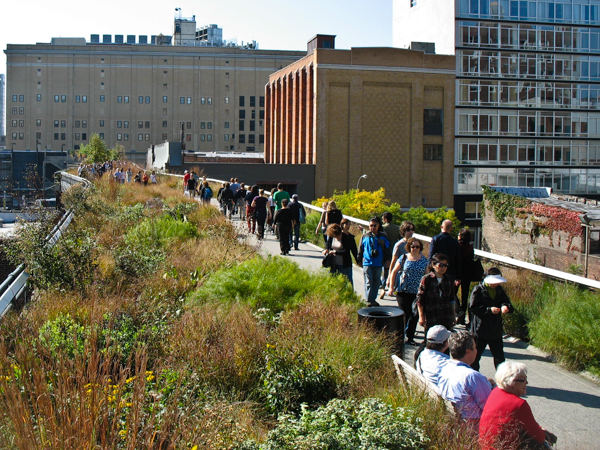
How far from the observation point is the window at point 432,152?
6266cm

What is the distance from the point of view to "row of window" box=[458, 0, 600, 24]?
6769 cm

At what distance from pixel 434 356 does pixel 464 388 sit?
0.71 metres

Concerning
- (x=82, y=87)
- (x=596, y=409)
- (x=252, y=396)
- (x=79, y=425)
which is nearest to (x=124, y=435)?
(x=79, y=425)

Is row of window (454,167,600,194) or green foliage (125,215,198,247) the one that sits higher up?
row of window (454,167,600,194)

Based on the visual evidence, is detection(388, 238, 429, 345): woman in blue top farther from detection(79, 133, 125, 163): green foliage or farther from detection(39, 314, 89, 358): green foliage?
detection(79, 133, 125, 163): green foliage

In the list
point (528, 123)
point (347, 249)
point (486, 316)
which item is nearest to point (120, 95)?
point (528, 123)

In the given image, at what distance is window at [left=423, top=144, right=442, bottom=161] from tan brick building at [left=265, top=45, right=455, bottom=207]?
0.10 m

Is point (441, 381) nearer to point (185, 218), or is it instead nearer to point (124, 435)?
point (124, 435)

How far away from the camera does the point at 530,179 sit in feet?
232

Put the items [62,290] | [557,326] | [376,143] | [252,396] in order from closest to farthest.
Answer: [252,396], [557,326], [62,290], [376,143]

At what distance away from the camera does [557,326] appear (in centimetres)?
846

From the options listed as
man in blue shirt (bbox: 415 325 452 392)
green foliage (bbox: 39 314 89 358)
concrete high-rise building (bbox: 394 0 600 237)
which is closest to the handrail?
green foliage (bbox: 39 314 89 358)

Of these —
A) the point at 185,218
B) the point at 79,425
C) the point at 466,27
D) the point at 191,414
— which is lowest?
the point at 191,414

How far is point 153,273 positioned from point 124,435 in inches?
269
